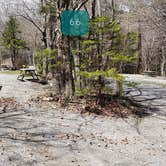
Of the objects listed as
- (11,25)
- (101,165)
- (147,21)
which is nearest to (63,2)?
(101,165)

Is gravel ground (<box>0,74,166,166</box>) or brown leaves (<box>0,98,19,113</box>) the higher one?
brown leaves (<box>0,98,19,113</box>)

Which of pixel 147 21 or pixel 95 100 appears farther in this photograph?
pixel 147 21

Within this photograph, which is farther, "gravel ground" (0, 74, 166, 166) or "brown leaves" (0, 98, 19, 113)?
"brown leaves" (0, 98, 19, 113)

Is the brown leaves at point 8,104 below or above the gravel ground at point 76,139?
above

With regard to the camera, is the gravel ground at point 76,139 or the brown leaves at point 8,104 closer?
the gravel ground at point 76,139

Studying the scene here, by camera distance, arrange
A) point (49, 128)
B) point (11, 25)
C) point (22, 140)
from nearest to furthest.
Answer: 1. point (22, 140)
2. point (49, 128)
3. point (11, 25)

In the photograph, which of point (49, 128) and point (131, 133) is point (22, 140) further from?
point (131, 133)

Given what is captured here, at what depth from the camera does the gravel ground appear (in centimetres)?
728

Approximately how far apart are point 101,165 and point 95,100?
5712 millimetres

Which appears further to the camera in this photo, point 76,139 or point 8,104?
point 8,104

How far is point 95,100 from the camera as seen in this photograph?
12.7 m

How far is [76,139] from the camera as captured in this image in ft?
28.6

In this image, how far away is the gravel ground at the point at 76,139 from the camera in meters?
7.28

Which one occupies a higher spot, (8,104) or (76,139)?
(8,104)
